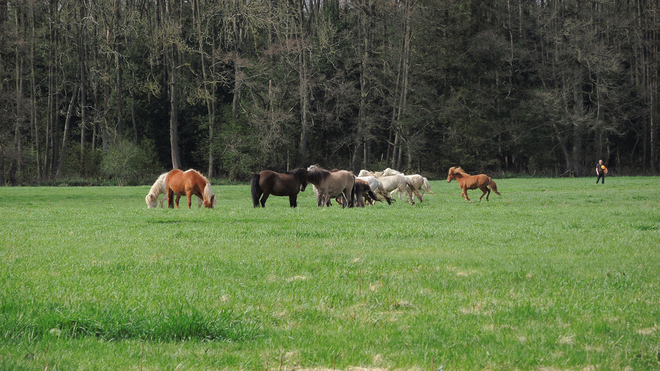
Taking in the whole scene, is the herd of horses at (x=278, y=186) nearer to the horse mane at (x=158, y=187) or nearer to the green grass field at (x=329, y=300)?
the horse mane at (x=158, y=187)

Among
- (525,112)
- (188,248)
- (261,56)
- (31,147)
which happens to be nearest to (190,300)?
(188,248)

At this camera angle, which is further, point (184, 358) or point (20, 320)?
point (20, 320)

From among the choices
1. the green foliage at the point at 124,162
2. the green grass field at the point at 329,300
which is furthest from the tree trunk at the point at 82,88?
the green grass field at the point at 329,300

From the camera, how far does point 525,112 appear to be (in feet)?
208

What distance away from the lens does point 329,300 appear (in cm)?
669

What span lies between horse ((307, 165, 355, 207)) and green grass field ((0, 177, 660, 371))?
33.9ft

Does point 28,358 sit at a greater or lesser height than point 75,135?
lesser

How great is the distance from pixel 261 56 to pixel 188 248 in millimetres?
52319

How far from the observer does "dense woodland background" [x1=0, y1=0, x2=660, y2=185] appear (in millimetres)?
56219

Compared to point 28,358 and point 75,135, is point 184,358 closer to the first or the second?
point 28,358

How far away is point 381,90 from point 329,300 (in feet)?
186

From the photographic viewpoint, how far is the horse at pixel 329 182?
78.5ft

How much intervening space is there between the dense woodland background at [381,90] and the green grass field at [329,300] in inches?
1718

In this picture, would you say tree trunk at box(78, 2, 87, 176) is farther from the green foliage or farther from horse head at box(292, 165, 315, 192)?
horse head at box(292, 165, 315, 192)
